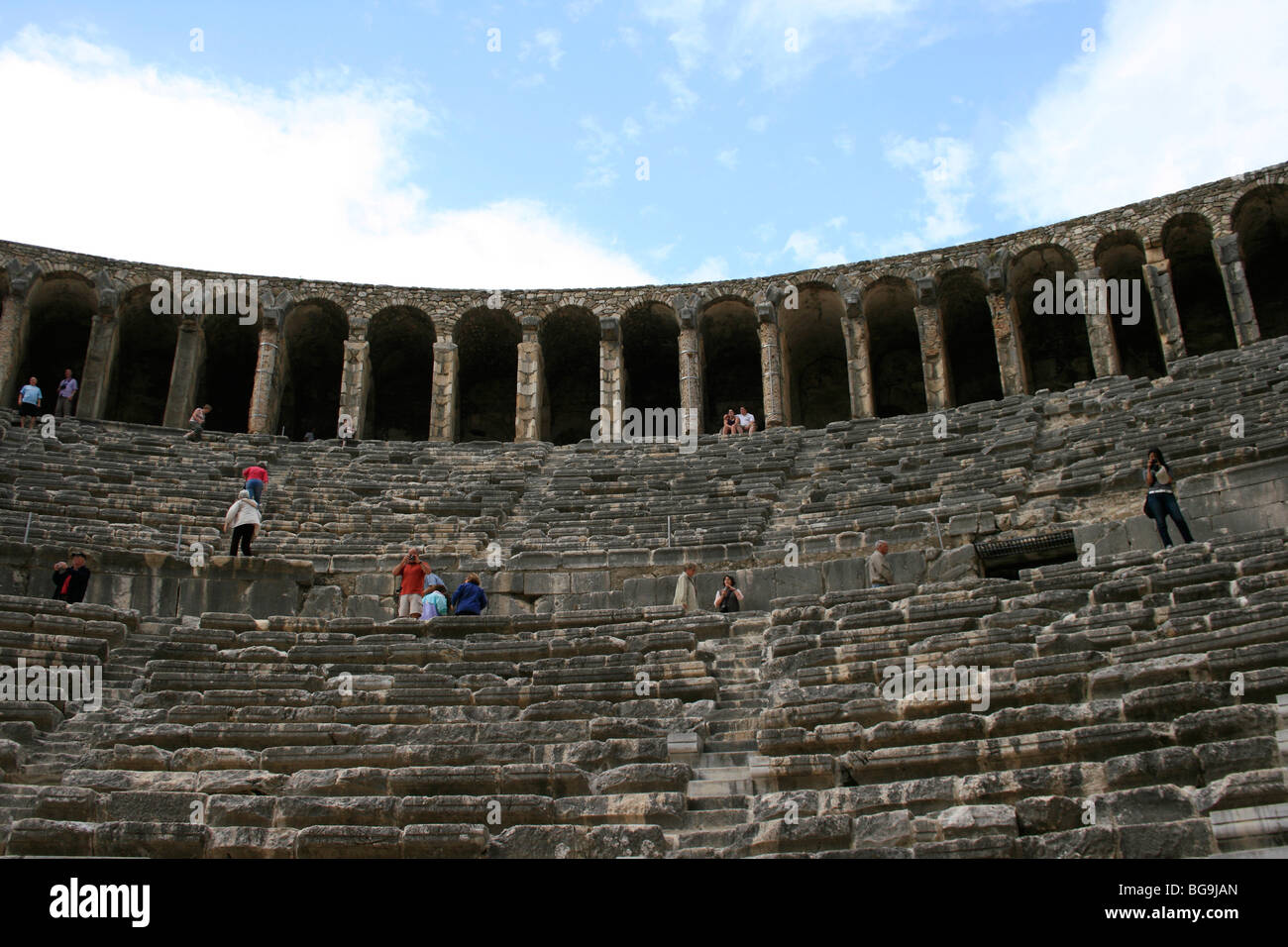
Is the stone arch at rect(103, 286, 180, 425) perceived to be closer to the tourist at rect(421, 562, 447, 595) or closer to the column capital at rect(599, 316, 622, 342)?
the column capital at rect(599, 316, 622, 342)

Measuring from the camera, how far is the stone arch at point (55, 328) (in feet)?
84.0

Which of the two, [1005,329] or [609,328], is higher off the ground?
[609,328]

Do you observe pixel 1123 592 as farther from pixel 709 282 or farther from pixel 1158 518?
pixel 709 282

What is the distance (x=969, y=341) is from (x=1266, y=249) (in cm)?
629

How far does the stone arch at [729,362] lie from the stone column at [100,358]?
12450 millimetres

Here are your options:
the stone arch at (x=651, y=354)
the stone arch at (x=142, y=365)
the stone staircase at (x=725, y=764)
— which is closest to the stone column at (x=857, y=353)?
the stone arch at (x=651, y=354)

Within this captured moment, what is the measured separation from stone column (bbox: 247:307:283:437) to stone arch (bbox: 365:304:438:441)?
2.10m

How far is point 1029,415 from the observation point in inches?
783

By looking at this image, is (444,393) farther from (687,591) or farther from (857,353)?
(687,591)

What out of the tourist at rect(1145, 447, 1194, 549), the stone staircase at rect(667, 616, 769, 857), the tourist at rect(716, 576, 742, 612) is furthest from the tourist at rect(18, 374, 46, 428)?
the tourist at rect(1145, 447, 1194, 549)

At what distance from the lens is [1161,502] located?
12812mm

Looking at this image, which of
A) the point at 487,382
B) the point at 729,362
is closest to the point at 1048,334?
the point at 729,362

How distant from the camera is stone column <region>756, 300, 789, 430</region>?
25.6m
